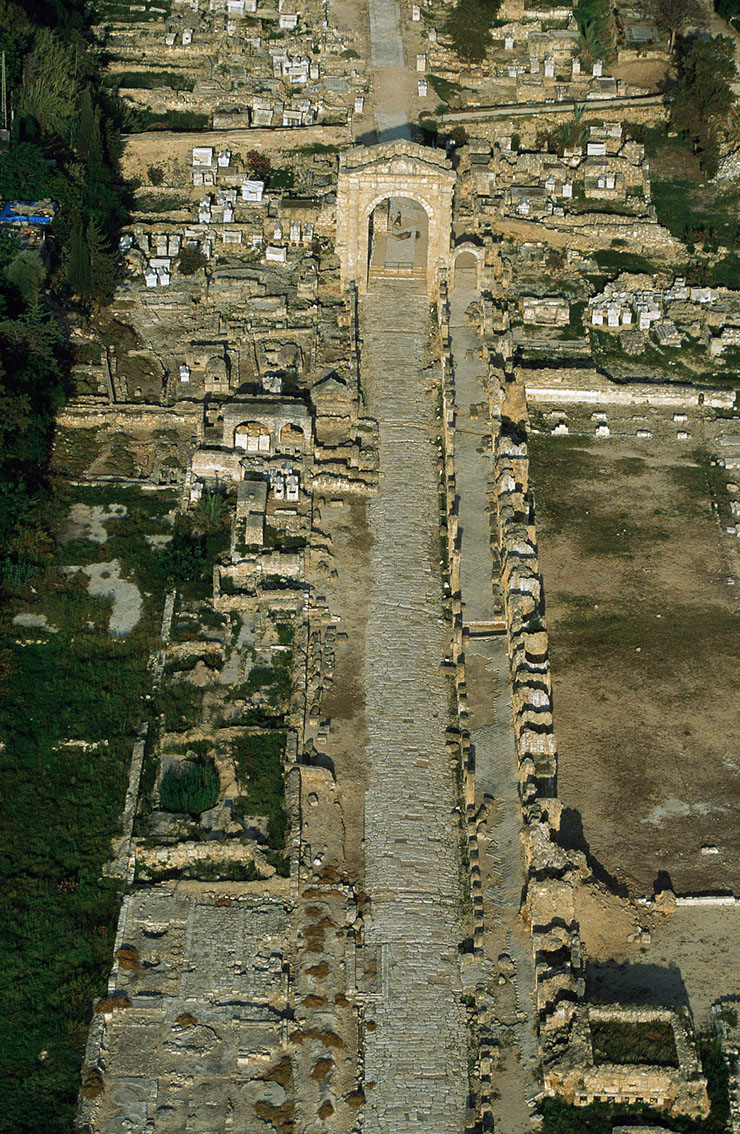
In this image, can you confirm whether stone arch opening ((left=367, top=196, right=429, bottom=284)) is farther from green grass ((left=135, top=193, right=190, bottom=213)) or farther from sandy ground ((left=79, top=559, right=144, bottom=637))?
sandy ground ((left=79, top=559, right=144, bottom=637))

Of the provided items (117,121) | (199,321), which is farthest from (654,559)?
(117,121)

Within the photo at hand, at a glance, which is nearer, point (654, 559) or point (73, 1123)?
point (73, 1123)

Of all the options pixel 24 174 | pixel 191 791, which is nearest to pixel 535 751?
pixel 191 791

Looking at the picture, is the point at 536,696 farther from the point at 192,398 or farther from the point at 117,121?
the point at 117,121

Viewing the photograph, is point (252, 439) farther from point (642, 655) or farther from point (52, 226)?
point (642, 655)

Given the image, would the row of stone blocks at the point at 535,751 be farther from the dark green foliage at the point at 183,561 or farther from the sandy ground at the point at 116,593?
the sandy ground at the point at 116,593

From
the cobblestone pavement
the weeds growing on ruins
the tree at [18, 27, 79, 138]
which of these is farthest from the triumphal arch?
the tree at [18, 27, 79, 138]
